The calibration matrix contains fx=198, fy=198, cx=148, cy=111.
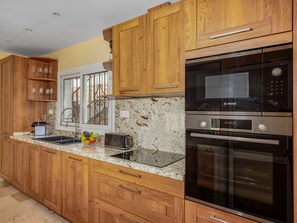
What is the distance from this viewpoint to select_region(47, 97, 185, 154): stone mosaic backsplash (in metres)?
2.12

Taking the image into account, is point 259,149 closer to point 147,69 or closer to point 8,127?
point 147,69

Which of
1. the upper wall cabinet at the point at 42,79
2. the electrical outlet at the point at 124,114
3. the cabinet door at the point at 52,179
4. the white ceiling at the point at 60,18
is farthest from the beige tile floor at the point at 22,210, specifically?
the white ceiling at the point at 60,18

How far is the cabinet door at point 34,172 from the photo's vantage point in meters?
2.81

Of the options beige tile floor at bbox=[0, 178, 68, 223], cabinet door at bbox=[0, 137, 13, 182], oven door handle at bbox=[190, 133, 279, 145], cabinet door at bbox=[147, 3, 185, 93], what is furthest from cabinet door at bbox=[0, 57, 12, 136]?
oven door handle at bbox=[190, 133, 279, 145]

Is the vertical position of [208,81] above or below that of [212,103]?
above

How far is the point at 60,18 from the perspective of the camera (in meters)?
2.42

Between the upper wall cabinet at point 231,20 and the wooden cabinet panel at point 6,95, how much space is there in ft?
10.9

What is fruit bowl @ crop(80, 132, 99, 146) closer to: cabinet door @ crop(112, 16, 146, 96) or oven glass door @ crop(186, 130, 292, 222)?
cabinet door @ crop(112, 16, 146, 96)

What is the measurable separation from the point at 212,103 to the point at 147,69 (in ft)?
2.68

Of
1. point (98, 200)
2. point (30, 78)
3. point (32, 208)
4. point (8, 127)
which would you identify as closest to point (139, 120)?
point (98, 200)

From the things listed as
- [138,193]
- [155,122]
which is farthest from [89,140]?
[138,193]

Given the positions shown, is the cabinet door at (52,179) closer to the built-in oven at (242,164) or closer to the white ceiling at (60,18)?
the white ceiling at (60,18)

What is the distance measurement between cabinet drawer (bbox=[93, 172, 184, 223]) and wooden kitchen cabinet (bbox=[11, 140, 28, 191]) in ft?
5.80

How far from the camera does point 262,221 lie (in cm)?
110
